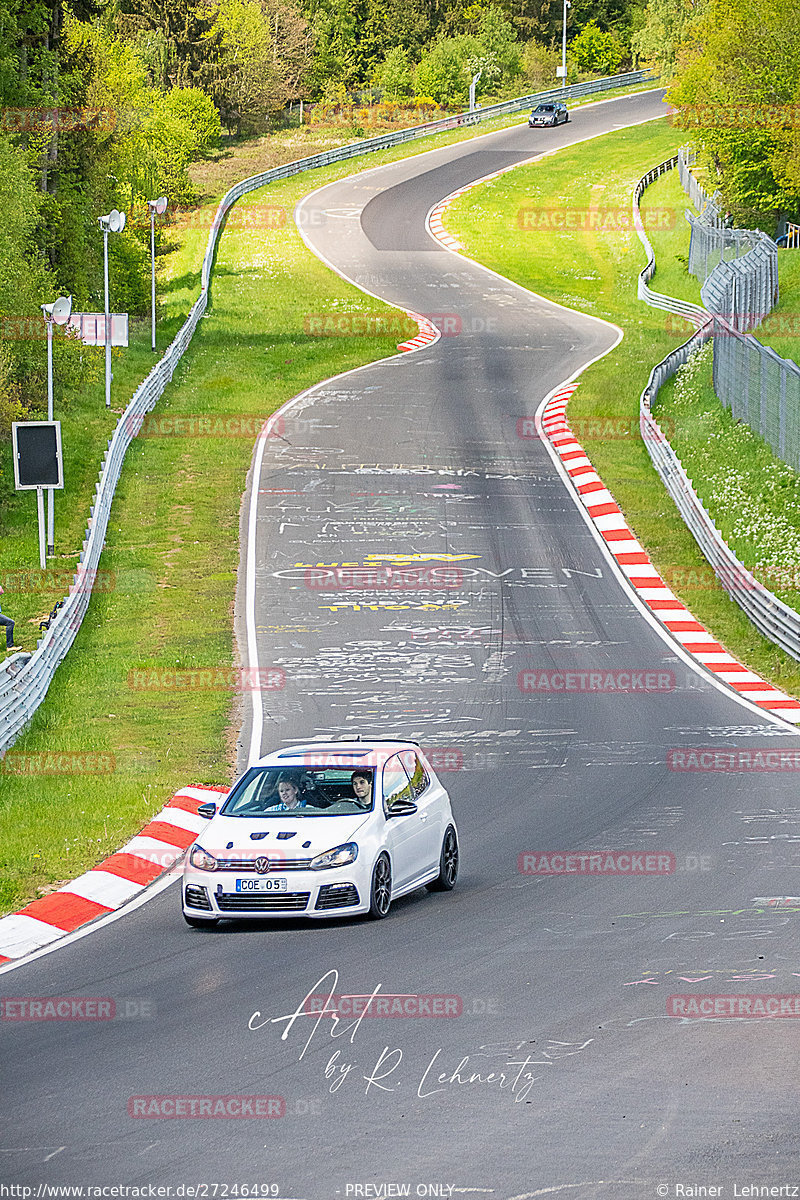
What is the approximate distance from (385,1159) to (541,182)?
80.4 m

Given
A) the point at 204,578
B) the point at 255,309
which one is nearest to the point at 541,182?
the point at 255,309

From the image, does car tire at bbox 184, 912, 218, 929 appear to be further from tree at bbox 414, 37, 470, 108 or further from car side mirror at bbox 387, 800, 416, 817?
tree at bbox 414, 37, 470, 108

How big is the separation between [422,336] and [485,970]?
4564 cm

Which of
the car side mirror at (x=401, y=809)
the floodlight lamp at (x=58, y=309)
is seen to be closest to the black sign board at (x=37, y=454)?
the floodlight lamp at (x=58, y=309)

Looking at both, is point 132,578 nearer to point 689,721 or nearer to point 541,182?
point 689,721

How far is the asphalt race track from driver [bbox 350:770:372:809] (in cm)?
98

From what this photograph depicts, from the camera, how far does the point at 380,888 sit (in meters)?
12.8

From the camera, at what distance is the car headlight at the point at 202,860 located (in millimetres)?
12602

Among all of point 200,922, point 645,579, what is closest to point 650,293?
point 645,579

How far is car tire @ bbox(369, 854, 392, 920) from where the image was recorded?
12664 mm

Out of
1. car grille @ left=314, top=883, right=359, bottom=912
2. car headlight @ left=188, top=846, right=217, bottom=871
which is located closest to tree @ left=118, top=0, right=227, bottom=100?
car headlight @ left=188, top=846, right=217, bottom=871

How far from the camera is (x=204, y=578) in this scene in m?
31.1

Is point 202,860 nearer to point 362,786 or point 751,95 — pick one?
point 362,786

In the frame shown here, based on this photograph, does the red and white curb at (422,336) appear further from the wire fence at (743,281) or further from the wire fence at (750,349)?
the wire fence at (750,349)
